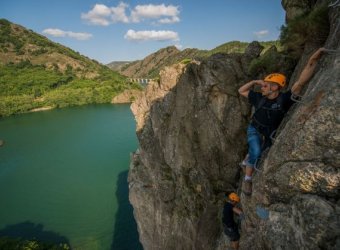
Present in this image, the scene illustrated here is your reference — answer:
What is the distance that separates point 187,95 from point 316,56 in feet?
28.9

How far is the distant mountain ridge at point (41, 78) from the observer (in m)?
119

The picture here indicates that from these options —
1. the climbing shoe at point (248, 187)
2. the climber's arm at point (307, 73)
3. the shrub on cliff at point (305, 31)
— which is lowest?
the climbing shoe at point (248, 187)

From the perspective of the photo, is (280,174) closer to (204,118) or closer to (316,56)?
(316,56)

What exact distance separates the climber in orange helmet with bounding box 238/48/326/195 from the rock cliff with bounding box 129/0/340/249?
32 cm

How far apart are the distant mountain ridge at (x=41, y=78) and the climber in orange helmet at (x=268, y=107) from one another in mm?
114975

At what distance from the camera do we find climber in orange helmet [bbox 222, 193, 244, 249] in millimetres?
9859

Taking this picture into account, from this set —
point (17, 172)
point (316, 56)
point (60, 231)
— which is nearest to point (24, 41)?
point (17, 172)

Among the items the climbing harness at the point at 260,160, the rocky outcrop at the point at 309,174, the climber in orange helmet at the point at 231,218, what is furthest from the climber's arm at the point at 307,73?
the climber in orange helmet at the point at 231,218

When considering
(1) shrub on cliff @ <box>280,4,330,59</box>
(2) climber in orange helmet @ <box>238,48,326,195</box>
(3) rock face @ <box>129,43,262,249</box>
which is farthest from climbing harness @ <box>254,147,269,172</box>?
(3) rock face @ <box>129,43,262,249</box>

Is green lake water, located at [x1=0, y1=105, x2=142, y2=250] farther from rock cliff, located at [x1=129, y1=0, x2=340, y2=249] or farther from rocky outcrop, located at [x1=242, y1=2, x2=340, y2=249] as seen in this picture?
rocky outcrop, located at [x1=242, y1=2, x2=340, y2=249]

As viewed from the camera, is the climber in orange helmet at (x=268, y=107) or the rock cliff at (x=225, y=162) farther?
the climber in orange helmet at (x=268, y=107)

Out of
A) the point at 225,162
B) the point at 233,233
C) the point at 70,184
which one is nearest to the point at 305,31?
the point at 225,162

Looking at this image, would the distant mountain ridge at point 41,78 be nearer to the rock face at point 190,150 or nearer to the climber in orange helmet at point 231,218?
the rock face at point 190,150

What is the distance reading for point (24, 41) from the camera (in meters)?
179
